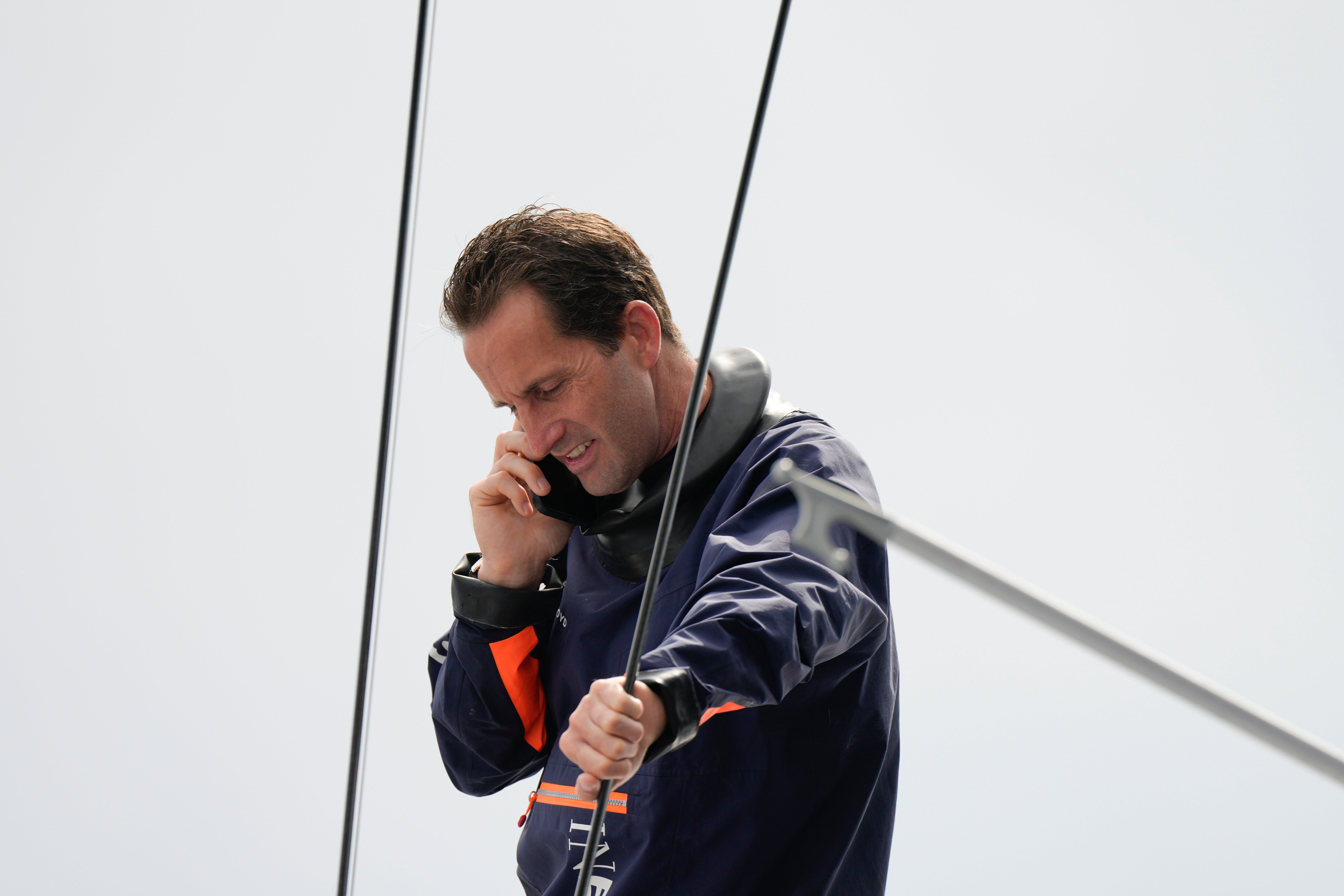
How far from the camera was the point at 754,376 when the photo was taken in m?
0.96

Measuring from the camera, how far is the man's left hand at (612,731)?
575 mm

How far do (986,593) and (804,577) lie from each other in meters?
0.19

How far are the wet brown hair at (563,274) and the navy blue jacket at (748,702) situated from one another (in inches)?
7.3

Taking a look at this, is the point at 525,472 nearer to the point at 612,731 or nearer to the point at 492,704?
the point at 492,704

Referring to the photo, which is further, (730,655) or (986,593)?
(730,655)

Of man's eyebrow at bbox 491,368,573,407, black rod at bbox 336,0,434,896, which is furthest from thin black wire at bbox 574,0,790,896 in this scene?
man's eyebrow at bbox 491,368,573,407

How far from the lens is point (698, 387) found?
0.57 meters

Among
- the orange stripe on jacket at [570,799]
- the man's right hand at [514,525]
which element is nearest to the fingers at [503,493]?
the man's right hand at [514,525]

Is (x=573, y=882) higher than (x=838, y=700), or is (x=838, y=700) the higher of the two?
(x=838, y=700)

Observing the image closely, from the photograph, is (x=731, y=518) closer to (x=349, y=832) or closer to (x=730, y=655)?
(x=730, y=655)

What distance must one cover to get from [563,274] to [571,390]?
10 cm

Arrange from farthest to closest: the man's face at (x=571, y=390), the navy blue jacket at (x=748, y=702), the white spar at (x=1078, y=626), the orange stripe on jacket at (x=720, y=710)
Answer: the man's face at (x=571, y=390)
the orange stripe on jacket at (x=720, y=710)
the navy blue jacket at (x=748, y=702)
the white spar at (x=1078, y=626)

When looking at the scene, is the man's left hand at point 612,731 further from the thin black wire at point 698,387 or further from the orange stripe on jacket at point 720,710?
the orange stripe on jacket at point 720,710

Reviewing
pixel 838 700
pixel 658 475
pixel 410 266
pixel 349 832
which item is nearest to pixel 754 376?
pixel 658 475
